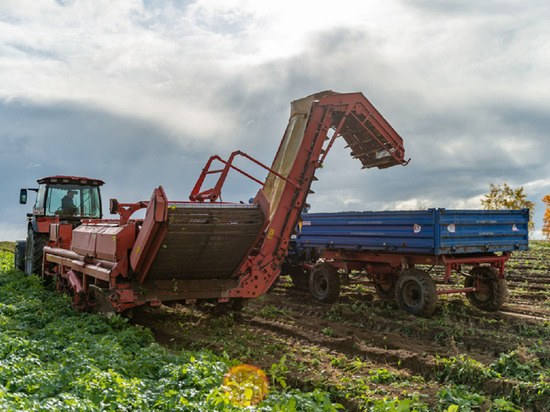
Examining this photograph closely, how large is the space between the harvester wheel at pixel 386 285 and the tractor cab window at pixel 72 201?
26.3 feet

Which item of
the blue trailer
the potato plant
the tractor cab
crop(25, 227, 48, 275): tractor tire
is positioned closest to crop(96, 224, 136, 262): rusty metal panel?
the potato plant

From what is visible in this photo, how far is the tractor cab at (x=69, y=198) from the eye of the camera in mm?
13298

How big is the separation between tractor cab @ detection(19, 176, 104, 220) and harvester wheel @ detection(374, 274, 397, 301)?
796cm

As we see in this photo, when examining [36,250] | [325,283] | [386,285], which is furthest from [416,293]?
[36,250]

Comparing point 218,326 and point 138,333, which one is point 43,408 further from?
point 218,326

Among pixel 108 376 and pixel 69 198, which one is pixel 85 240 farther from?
pixel 108 376

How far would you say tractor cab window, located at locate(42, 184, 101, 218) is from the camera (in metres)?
Result: 13.4

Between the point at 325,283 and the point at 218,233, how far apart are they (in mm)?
5410

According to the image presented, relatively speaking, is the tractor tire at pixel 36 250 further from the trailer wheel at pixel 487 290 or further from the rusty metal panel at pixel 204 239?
the trailer wheel at pixel 487 290

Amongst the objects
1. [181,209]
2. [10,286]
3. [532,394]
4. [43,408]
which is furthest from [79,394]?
[10,286]

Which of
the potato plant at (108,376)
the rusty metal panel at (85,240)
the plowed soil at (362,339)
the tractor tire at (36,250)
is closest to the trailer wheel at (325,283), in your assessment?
the plowed soil at (362,339)

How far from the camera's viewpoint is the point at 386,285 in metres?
11.6

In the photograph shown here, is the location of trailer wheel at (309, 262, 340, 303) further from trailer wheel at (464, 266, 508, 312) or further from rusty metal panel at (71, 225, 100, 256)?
rusty metal panel at (71, 225, 100, 256)

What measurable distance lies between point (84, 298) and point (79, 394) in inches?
198
